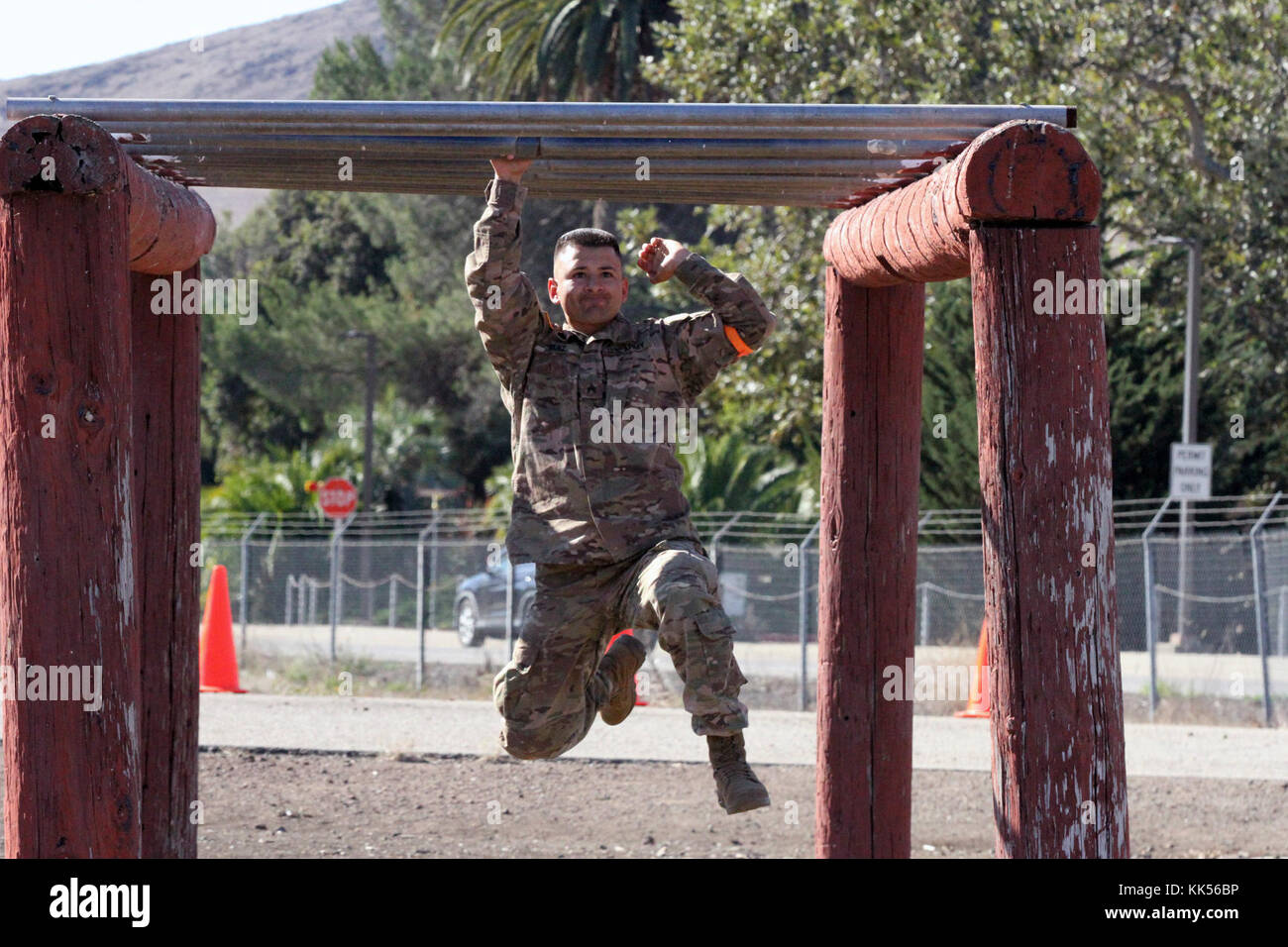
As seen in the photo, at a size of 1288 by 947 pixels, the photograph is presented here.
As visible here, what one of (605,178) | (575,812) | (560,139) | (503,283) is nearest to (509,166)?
(560,139)

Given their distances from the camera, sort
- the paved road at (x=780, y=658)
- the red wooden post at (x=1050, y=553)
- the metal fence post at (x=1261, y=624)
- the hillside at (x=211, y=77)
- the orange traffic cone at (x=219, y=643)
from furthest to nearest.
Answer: the hillside at (x=211, y=77), the paved road at (x=780, y=658), the orange traffic cone at (x=219, y=643), the metal fence post at (x=1261, y=624), the red wooden post at (x=1050, y=553)

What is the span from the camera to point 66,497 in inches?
175

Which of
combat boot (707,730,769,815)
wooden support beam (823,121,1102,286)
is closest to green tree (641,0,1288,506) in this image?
wooden support beam (823,121,1102,286)

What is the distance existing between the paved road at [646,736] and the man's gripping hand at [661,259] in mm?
6321

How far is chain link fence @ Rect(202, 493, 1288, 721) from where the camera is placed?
Result: 1562 centimetres

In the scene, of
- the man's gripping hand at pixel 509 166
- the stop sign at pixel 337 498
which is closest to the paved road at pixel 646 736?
the man's gripping hand at pixel 509 166

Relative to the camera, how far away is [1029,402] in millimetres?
A: 4344

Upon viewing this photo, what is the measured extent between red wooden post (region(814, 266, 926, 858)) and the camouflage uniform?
0.74 meters

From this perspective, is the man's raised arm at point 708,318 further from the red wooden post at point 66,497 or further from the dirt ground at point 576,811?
the dirt ground at point 576,811

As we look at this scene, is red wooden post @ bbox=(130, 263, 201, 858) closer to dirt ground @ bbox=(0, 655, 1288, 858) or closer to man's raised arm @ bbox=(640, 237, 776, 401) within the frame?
man's raised arm @ bbox=(640, 237, 776, 401)

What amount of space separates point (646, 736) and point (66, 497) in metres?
8.37

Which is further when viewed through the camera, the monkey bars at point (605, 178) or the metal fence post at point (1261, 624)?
the metal fence post at point (1261, 624)

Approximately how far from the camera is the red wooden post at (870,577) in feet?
19.4
